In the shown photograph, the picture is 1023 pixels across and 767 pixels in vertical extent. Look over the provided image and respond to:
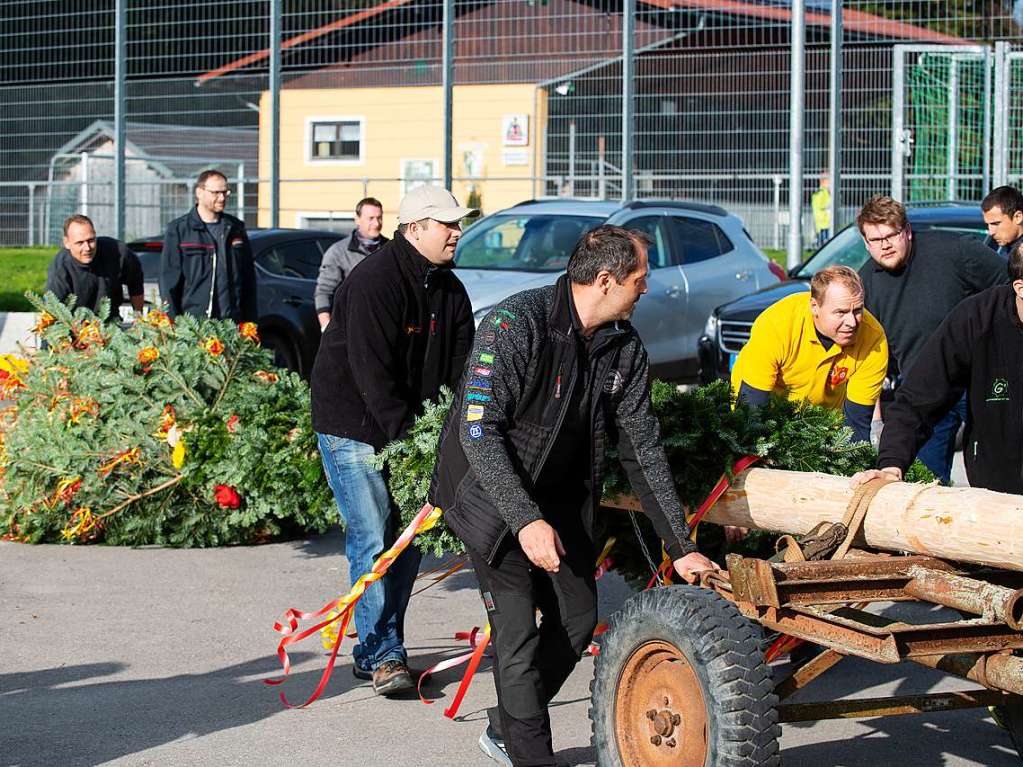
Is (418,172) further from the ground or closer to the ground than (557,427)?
further from the ground

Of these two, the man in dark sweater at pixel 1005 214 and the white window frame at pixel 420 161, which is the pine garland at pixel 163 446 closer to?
the man in dark sweater at pixel 1005 214

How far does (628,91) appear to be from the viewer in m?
16.9

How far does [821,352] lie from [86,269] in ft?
21.2

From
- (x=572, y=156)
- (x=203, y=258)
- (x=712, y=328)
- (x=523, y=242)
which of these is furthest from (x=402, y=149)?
(x=203, y=258)

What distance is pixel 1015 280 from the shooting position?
16.5ft

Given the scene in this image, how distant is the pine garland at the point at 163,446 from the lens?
8234 millimetres

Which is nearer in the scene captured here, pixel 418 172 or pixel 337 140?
pixel 418 172

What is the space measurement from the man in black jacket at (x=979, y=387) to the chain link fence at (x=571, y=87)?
11.3m

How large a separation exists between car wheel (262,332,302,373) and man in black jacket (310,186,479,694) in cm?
775

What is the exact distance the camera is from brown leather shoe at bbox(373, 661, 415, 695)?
598cm

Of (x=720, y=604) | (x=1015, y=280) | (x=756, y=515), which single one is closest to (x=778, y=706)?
(x=720, y=604)

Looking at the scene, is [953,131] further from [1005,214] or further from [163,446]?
[163,446]

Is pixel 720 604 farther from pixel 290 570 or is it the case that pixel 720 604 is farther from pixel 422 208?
pixel 290 570

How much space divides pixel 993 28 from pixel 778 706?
48.5ft
